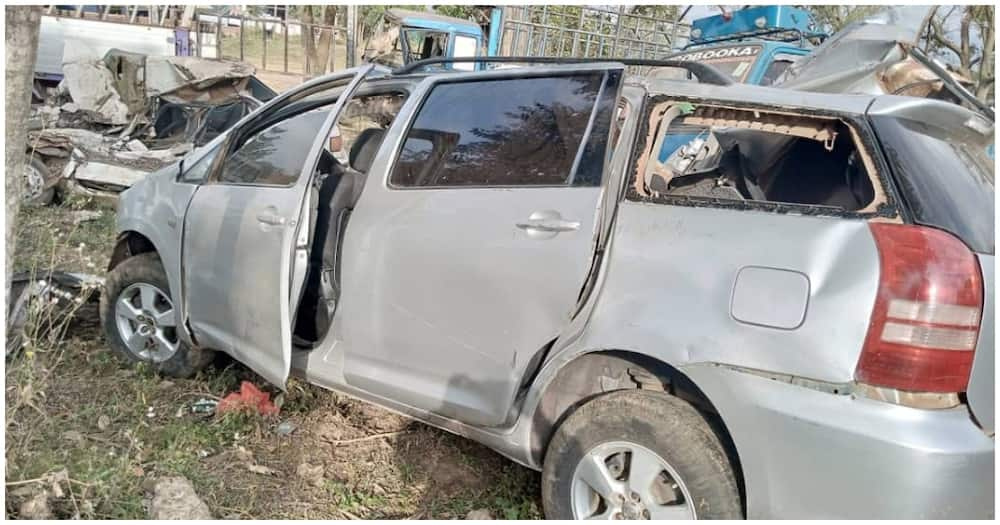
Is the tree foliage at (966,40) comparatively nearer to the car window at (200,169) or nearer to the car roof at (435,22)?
the car roof at (435,22)

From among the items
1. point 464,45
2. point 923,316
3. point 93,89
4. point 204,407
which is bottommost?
point 204,407

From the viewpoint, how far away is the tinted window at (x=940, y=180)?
6.29ft

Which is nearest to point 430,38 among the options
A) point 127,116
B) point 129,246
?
point 127,116

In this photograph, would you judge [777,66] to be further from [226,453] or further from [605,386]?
[226,453]

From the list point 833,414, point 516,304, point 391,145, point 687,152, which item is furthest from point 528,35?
point 833,414

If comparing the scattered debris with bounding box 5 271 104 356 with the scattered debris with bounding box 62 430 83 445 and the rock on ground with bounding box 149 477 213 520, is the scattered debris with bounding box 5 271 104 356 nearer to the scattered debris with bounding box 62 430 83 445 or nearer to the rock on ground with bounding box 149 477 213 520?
the scattered debris with bounding box 62 430 83 445

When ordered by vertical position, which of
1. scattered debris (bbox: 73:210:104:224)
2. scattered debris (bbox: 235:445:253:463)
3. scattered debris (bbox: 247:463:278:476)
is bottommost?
scattered debris (bbox: 73:210:104:224)

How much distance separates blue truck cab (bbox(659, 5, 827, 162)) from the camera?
20.8 ft

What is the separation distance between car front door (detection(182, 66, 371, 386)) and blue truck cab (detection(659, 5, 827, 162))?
7.69 ft

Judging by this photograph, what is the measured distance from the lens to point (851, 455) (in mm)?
1832

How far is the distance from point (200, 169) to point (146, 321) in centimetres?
93

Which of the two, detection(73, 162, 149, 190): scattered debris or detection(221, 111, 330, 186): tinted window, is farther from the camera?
detection(73, 162, 149, 190): scattered debris

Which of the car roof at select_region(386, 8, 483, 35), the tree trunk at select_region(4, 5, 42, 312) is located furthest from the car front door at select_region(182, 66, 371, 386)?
the car roof at select_region(386, 8, 483, 35)

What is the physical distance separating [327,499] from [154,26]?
642 inches
